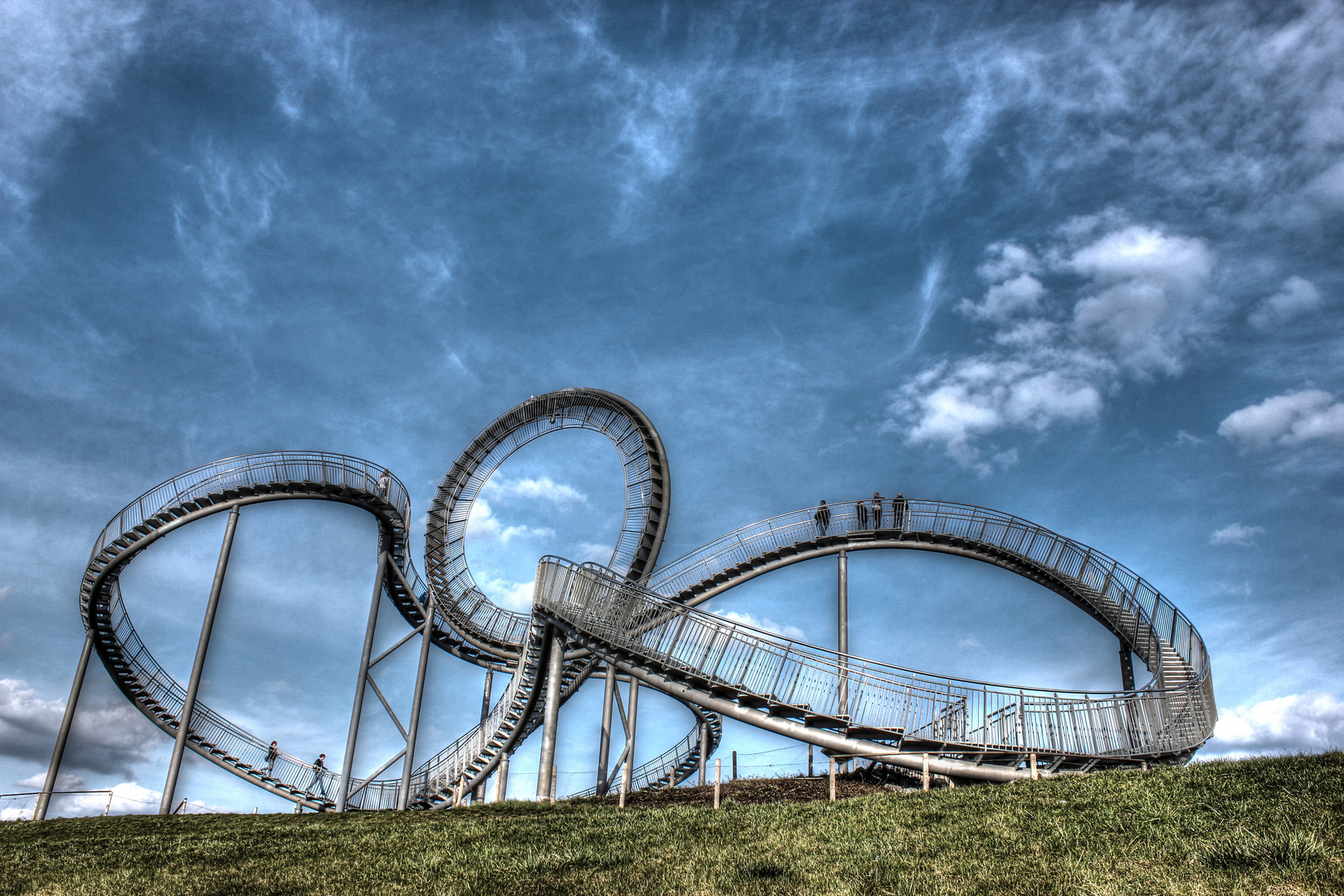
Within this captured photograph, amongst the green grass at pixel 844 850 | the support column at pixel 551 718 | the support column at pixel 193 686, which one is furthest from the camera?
the support column at pixel 193 686

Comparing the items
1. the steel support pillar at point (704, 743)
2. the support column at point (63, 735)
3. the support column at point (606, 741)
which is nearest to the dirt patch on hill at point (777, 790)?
the support column at point (606, 741)

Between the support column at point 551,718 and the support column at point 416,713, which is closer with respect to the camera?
the support column at point 551,718

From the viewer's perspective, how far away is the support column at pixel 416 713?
25.2 meters

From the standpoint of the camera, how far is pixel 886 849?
9.77 meters

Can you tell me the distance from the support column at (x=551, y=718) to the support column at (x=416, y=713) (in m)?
7.17

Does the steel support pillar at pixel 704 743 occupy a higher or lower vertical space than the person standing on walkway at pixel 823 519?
lower

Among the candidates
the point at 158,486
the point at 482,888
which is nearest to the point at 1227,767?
the point at 482,888

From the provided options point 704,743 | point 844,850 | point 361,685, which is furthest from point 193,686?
point 844,850

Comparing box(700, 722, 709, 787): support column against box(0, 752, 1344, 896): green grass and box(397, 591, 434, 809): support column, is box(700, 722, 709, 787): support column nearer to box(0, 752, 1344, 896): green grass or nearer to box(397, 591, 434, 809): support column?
box(397, 591, 434, 809): support column

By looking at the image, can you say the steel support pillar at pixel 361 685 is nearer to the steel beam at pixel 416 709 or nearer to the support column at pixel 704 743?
the steel beam at pixel 416 709

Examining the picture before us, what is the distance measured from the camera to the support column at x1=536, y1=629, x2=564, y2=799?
18.7 metres

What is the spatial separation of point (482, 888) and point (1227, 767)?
894 cm

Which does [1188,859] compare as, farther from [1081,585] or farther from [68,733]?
[68,733]

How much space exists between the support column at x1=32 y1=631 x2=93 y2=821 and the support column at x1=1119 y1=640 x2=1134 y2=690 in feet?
92.2
